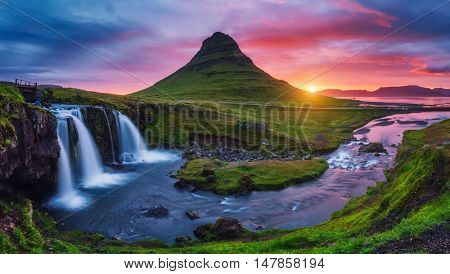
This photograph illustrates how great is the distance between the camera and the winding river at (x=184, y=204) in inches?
1542

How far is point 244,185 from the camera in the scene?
52.5 metres

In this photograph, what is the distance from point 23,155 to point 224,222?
22.1 m

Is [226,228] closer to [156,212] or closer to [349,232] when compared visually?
[156,212]

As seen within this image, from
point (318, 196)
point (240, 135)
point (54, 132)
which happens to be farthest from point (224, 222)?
point (240, 135)

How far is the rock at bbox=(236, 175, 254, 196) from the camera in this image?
51281 mm

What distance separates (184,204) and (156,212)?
4.59 metres

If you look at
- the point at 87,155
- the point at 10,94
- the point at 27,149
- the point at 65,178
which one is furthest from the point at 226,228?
the point at 10,94

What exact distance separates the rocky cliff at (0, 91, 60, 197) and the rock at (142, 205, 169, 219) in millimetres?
13027

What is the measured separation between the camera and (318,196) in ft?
166

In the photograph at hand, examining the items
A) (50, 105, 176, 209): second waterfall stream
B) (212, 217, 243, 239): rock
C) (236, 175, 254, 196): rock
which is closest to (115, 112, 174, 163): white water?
(50, 105, 176, 209): second waterfall stream

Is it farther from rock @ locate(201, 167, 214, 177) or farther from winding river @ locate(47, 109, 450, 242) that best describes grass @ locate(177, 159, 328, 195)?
winding river @ locate(47, 109, 450, 242)

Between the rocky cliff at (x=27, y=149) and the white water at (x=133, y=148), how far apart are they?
2650 cm

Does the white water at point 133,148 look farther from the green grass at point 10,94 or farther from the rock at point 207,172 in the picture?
the green grass at point 10,94

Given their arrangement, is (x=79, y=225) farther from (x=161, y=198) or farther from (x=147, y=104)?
(x=147, y=104)
